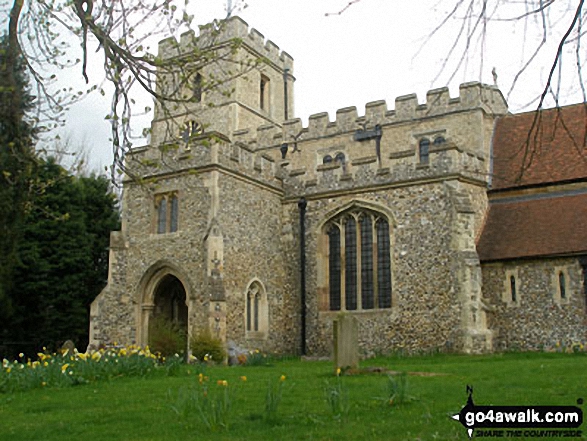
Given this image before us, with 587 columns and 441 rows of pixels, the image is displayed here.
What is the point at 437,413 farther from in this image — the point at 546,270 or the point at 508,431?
the point at 546,270

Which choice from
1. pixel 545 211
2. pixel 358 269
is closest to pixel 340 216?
pixel 358 269

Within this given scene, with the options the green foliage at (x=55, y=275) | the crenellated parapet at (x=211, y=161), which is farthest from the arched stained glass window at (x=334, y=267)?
the green foliage at (x=55, y=275)

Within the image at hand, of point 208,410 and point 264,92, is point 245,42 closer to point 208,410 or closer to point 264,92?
point 264,92

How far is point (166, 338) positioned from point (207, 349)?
1.17 metres

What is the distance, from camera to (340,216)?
57.6 ft

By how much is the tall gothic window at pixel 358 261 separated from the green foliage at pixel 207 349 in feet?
13.7

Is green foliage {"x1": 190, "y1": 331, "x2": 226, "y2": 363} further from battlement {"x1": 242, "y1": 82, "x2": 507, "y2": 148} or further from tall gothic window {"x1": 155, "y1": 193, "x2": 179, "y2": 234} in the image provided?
battlement {"x1": 242, "y1": 82, "x2": 507, "y2": 148}

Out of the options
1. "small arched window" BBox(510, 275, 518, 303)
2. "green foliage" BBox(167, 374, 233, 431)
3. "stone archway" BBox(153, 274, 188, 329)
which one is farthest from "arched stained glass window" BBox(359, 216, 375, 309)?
"green foliage" BBox(167, 374, 233, 431)

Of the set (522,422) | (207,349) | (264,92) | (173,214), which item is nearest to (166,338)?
(207,349)

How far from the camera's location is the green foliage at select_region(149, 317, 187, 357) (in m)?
14.5

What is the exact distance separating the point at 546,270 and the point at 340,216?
5.40 m

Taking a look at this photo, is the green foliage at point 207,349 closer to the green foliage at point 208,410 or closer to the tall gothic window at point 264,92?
the green foliage at point 208,410

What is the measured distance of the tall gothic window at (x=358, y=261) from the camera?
1672cm

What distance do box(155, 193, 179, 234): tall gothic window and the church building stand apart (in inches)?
1.3
